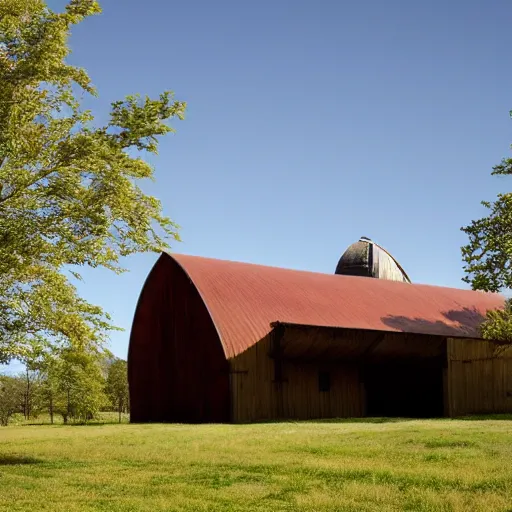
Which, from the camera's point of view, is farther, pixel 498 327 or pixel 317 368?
pixel 317 368

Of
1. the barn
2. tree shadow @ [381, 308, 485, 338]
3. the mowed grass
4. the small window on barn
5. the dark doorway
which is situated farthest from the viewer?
the dark doorway

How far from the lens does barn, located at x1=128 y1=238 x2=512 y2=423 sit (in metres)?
37.5

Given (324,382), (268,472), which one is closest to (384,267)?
(324,382)

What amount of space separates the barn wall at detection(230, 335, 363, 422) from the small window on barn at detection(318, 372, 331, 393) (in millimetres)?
163

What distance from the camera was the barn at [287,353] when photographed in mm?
37531

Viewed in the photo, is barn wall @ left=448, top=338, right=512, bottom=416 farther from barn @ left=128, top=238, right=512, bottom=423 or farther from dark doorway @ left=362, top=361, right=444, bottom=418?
dark doorway @ left=362, top=361, right=444, bottom=418

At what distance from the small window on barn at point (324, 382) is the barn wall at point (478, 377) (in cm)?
656

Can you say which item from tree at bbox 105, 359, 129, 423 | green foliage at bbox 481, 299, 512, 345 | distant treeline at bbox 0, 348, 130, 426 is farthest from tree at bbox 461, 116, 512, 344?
tree at bbox 105, 359, 129, 423

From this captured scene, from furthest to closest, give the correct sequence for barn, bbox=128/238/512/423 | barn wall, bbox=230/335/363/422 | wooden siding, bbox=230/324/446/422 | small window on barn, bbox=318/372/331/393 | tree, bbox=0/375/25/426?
tree, bbox=0/375/25/426 → small window on barn, bbox=318/372/331/393 → barn, bbox=128/238/512/423 → wooden siding, bbox=230/324/446/422 → barn wall, bbox=230/335/363/422

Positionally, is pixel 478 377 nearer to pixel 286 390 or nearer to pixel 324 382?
pixel 324 382

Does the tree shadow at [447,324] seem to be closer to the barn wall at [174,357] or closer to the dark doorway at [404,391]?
the dark doorway at [404,391]

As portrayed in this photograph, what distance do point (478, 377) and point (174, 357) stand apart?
17.3 m

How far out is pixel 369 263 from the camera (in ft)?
208

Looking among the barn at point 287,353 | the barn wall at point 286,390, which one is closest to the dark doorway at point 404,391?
the barn at point 287,353
